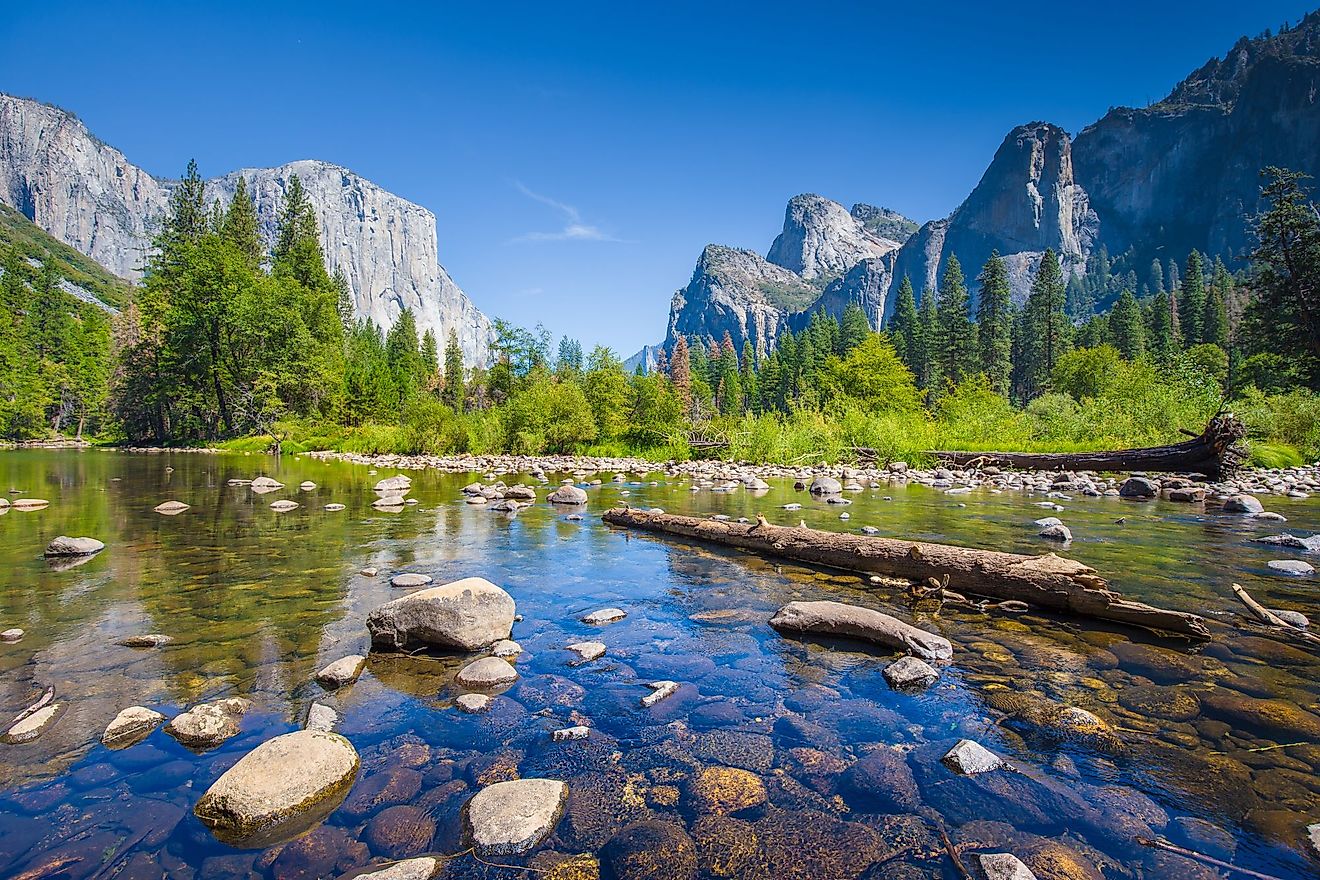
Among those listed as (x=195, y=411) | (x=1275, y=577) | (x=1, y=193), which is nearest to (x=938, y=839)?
(x=1275, y=577)

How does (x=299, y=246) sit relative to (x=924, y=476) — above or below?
above

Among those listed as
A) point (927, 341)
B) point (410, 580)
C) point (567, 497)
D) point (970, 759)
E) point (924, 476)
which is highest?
point (927, 341)

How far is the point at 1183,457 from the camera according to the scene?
19.2 m

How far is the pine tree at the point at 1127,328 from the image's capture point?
247 feet

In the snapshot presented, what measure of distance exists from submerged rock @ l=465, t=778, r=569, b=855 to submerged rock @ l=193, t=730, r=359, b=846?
0.84m

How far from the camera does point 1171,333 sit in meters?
78.7

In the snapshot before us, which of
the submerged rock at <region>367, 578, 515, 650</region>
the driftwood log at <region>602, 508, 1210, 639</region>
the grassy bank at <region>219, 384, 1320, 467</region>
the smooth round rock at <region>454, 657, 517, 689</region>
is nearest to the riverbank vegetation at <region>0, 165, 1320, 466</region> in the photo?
the grassy bank at <region>219, 384, 1320, 467</region>

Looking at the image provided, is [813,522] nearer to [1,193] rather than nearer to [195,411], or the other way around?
[195,411]

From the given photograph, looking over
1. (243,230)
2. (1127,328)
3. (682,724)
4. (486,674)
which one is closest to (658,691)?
(682,724)

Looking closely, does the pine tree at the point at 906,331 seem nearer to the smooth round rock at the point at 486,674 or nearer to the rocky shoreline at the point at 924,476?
the rocky shoreline at the point at 924,476

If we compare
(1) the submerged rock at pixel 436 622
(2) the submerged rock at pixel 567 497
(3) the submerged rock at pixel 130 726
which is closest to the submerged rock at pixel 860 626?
(1) the submerged rock at pixel 436 622

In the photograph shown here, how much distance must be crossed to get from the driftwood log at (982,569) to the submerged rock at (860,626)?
1.49 meters

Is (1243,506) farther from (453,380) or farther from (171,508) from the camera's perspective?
(453,380)

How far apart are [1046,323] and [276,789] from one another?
92.5 m
